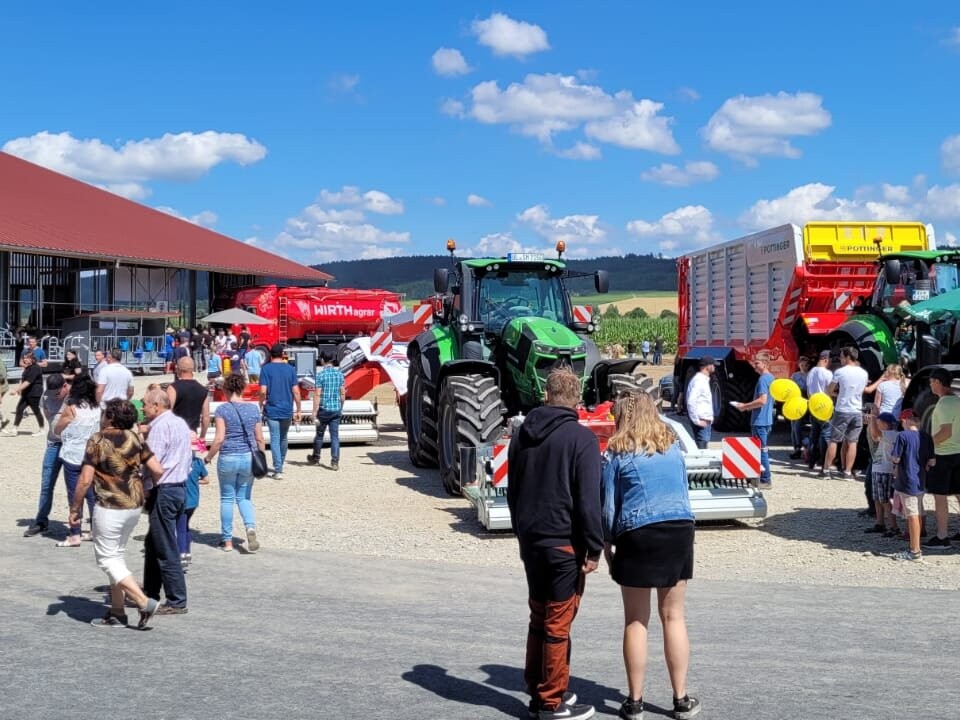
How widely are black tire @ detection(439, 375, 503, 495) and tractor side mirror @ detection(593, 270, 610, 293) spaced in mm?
1947

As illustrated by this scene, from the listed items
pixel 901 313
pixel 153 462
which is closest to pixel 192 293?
pixel 901 313

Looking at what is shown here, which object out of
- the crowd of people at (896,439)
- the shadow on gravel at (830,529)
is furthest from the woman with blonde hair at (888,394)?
the shadow on gravel at (830,529)

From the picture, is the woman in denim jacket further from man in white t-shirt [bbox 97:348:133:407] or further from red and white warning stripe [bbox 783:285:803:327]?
red and white warning stripe [bbox 783:285:803:327]

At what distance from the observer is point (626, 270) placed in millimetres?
185125

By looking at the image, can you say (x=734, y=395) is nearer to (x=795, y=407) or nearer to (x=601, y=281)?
(x=795, y=407)

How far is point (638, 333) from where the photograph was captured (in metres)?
68.7

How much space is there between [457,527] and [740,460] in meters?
2.72

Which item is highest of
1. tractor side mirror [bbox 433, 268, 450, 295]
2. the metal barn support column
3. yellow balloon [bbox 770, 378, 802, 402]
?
the metal barn support column

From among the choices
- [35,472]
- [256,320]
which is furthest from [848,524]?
[256,320]

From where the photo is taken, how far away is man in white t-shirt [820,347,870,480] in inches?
498

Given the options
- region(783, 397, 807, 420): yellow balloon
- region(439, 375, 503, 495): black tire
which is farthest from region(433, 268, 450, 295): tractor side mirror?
region(783, 397, 807, 420): yellow balloon

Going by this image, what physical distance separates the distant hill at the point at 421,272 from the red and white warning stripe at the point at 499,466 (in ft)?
485

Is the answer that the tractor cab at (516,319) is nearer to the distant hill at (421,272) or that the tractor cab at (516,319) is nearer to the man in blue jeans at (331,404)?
the man in blue jeans at (331,404)

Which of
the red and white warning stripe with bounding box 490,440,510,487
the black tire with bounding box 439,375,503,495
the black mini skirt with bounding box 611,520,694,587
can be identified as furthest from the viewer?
the black tire with bounding box 439,375,503,495
